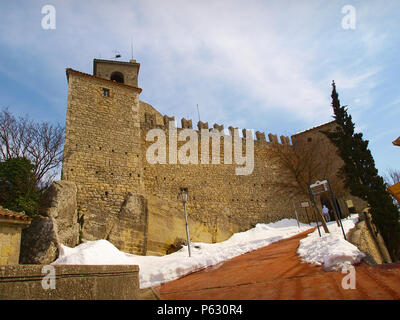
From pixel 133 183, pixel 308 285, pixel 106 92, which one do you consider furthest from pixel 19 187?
pixel 308 285

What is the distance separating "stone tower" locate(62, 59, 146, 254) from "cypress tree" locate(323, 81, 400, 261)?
10779 mm

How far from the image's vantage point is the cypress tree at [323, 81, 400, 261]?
450 inches

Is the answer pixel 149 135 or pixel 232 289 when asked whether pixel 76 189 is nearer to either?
pixel 149 135

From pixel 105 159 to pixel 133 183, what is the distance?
1854mm

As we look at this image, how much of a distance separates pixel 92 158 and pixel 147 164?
3.58 m

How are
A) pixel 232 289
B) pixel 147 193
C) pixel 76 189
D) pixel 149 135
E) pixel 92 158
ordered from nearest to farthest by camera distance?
pixel 232 289, pixel 76 189, pixel 92 158, pixel 147 193, pixel 149 135

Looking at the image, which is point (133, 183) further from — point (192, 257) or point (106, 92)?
point (192, 257)

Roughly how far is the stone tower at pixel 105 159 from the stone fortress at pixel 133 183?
0.14ft

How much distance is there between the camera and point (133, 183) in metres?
13.3

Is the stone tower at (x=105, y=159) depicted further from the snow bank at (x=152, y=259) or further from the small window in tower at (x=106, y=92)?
the snow bank at (x=152, y=259)
